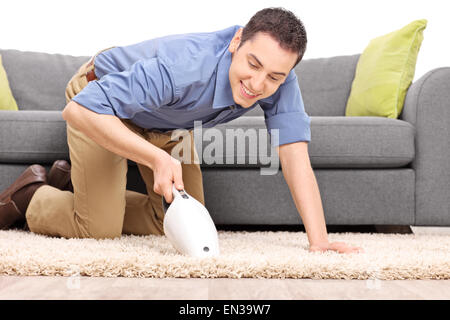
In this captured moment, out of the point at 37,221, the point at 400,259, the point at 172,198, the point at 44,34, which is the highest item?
the point at 44,34

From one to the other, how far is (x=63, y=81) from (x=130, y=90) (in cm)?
142

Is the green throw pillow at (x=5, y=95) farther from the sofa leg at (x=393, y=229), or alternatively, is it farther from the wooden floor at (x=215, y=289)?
the sofa leg at (x=393, y=229)

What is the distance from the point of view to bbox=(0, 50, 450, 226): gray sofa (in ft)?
5.94

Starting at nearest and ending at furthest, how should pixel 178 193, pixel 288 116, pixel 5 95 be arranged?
pixel 178 193 → pixel 288 116 → pixel 5 95

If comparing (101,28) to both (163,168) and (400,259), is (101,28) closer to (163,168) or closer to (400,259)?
(163,168)

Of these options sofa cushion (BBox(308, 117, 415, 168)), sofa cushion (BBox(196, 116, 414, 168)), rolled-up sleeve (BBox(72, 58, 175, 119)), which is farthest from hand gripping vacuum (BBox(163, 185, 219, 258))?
sofa cushion (BBox(308, 117, 415, 168))

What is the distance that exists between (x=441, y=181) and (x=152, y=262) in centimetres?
128

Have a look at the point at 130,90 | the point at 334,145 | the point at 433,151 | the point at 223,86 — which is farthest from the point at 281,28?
the point at 433,151

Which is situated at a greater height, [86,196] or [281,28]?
[281,28]

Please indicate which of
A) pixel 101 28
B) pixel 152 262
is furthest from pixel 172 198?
pixel 101 28

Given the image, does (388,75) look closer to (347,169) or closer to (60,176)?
(347,169)

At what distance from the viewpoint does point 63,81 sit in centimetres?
246
